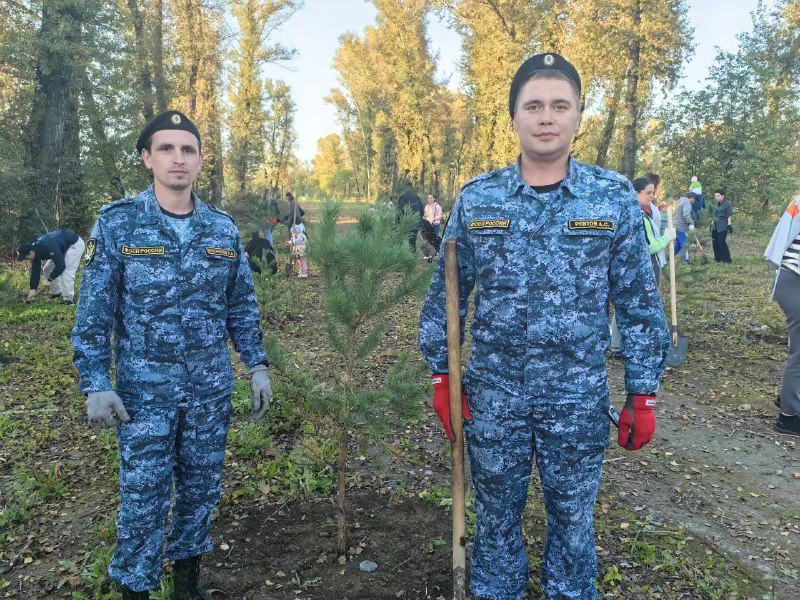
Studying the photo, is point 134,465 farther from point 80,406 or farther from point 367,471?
point 80,406

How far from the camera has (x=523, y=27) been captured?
73.8ft

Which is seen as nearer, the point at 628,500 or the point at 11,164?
the point at 628,500

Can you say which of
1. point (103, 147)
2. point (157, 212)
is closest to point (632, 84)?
point (103, 147)

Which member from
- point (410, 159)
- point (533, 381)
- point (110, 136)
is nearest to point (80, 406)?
point (533, 381)

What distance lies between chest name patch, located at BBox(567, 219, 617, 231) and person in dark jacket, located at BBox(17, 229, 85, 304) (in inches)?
376

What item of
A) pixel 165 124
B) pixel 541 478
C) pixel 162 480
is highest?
pixel 165 124

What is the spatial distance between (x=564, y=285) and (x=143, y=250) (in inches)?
67.0

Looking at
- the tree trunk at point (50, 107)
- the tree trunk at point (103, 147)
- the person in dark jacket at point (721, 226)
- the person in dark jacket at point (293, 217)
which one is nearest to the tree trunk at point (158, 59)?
the tree trunk at point (103, 147)

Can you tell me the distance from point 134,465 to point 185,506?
0.36 meters

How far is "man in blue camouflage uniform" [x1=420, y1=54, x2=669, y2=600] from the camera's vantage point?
2.00 meters

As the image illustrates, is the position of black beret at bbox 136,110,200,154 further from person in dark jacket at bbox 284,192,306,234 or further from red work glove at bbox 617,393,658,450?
person in dark jacket at bbox 284,192,306,234

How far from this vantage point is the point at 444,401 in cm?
226

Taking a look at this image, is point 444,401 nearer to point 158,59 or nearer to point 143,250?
point 143,250

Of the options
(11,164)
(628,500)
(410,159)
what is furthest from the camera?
(410,159)
